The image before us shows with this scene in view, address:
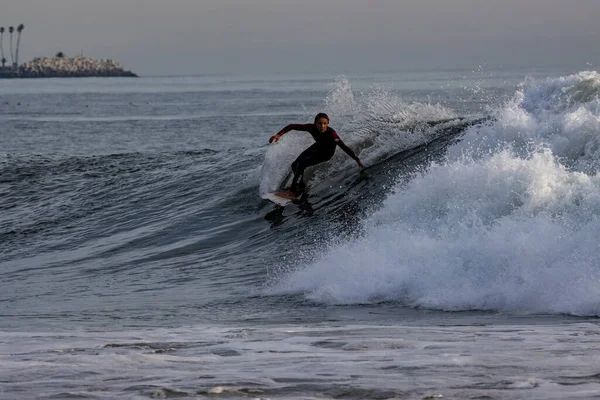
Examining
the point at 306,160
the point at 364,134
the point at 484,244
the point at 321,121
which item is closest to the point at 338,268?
the point at 484,244

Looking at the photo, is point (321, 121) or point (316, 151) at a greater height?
point (321, 121)

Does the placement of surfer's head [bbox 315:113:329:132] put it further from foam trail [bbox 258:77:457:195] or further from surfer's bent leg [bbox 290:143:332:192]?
foam trail [bbox 258:77:457:195]

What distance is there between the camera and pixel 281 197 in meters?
16.2

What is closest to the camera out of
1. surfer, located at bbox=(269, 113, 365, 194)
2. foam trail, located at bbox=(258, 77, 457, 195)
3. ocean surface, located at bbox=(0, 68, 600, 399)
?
ocean surface, located at bbox=(0, 68, 600, 399)

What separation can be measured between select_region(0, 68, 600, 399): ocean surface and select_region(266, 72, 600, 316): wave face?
23 millimetres

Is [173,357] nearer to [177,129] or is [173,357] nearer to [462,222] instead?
[462,222]

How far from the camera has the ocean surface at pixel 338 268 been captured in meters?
5.94

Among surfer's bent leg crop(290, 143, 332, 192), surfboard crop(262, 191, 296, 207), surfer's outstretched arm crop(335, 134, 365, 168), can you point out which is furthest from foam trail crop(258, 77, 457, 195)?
surfer's outstretched arm crop(335, 134, 365, 168)

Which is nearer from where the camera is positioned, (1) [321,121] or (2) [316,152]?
(1) [321,121]

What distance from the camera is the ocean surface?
19.5 feet

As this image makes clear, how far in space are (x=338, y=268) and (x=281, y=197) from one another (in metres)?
5.84

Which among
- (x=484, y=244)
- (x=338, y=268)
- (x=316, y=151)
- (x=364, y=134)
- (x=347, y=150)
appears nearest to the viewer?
(x=484, y=244)

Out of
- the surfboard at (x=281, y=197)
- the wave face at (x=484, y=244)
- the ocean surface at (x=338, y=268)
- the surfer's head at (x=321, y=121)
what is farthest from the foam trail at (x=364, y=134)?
the wave face at (x=484, y=244)

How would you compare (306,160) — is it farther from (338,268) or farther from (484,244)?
(484,244)
